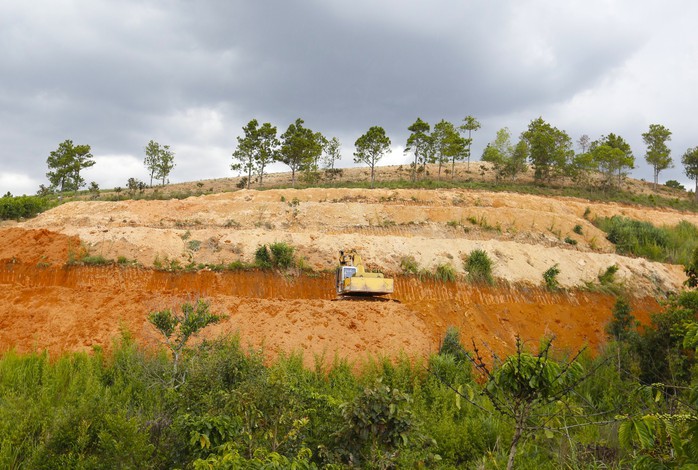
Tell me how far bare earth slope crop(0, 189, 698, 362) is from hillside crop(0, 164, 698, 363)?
7 cm

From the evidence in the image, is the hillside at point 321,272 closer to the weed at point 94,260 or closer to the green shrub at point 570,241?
the green shrub at point 570,241

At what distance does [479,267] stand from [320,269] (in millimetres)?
8654

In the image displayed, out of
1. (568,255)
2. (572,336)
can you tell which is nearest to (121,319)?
(572,336)

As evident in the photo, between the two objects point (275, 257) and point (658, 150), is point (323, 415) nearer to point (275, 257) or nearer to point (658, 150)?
point (275, 257)

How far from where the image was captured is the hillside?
16828 millimetres

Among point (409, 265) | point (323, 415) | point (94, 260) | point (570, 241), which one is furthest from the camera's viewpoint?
point (570, 241)

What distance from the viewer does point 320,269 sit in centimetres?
2505

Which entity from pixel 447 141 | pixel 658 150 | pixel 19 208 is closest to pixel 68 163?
pixel 19 208

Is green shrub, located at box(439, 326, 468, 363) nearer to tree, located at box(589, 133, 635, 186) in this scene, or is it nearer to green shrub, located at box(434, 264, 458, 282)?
green shrub, located at box(434, 264, 458, 282)

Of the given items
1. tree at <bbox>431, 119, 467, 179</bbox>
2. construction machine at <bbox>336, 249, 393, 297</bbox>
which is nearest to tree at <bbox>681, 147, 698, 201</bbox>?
tree at <bbox>431, 119, 467, 179</bbox>

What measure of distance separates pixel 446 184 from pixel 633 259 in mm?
25034

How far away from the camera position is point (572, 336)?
1962 centimetres

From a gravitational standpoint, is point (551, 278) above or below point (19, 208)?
below

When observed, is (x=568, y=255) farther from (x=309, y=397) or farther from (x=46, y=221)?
(x=46, y=221)
